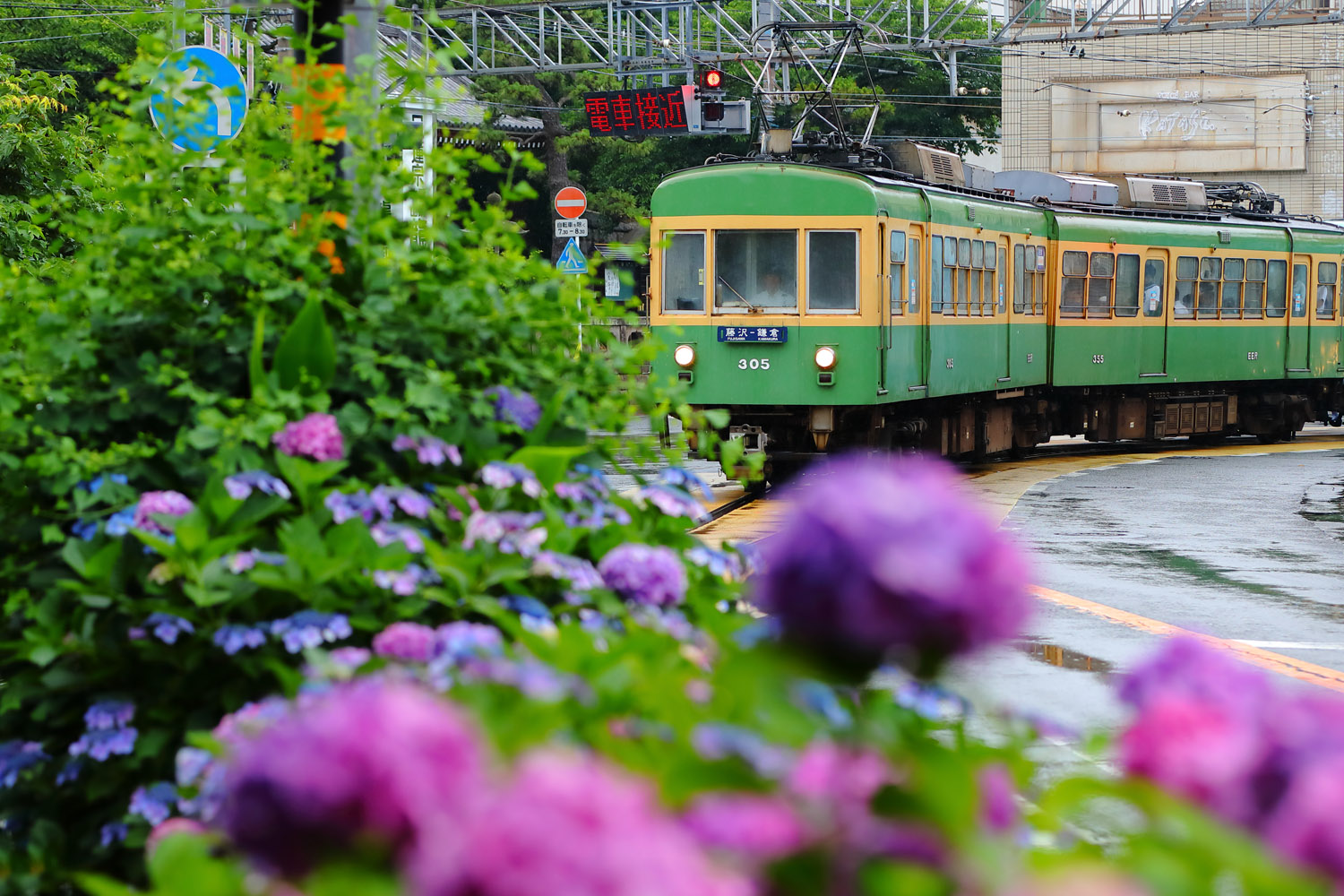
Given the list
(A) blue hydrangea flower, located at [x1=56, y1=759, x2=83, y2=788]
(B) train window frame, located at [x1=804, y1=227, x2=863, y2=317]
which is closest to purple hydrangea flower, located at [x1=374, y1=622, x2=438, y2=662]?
(A) blue hydrangea flower, located at [x1=56, y1=759, x2=83, y2=788]

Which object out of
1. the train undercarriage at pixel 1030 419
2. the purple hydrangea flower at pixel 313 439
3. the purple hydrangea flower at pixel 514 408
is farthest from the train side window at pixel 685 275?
the purple hydrangea flower at pixel 313 439

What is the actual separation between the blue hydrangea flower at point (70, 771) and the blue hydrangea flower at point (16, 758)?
0.26 ft

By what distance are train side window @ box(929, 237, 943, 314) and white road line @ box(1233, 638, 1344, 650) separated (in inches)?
373

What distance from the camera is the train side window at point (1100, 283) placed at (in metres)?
22.8

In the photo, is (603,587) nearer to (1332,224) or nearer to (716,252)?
(716,252)

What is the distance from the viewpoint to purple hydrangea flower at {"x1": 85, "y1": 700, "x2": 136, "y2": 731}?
318 cm

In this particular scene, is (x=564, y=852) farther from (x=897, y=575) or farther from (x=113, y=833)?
(x=113, y=833)

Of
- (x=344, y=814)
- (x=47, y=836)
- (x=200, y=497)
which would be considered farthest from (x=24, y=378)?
(x=344, y=814)

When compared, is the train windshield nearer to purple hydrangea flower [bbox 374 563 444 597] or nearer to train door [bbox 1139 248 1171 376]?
train door [bbox 1139 248 1171 376]

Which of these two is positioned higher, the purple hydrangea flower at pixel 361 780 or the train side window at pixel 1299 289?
the train side window at pixel 1299 289

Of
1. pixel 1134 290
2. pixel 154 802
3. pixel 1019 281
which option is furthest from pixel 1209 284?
pixel 154 802

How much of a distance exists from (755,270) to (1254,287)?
11.2 m

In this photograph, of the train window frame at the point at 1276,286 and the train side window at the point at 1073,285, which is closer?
the train side window at the point at 1073,285

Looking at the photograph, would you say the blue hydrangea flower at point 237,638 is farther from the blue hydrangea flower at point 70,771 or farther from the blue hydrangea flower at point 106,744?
the blue hydrangea flower at point 70,771
